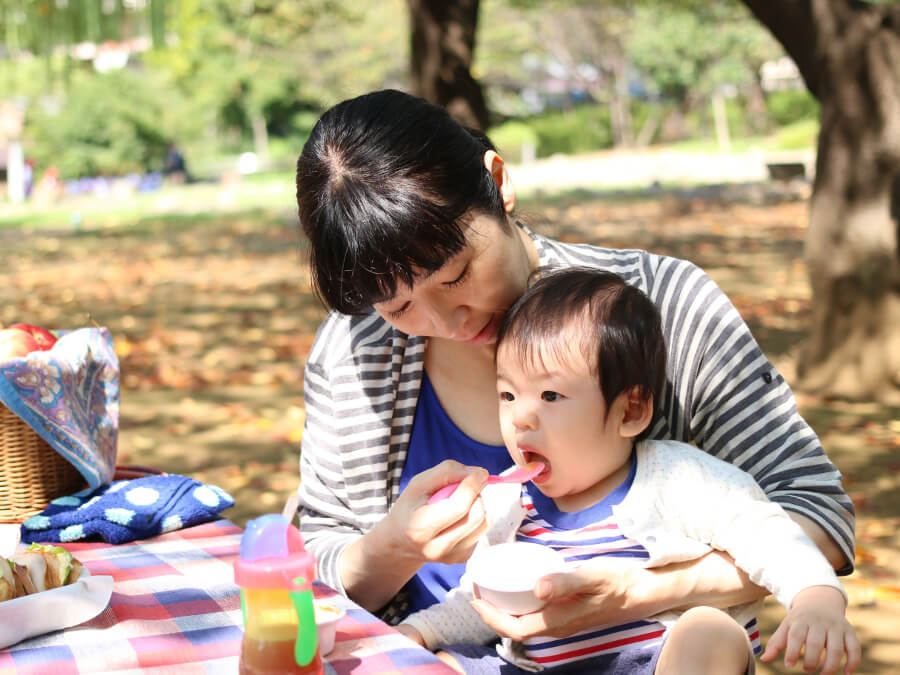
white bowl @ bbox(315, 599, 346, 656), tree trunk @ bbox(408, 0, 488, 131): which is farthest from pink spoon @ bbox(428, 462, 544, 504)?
tree trunk @ bbox(408, 0, 488, 131)

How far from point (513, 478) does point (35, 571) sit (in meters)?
0.78

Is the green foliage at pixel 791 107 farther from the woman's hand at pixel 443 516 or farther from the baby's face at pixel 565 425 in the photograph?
the woman's hand at pixel 443 516

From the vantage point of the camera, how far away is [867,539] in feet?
14.3

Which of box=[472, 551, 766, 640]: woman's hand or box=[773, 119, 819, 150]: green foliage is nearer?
box=[472, 551, 766, 640]: woman's hand

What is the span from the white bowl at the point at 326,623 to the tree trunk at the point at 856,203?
5413mm

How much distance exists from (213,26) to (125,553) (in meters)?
35.1

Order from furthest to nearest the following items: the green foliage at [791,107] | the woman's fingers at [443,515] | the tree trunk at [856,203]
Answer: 1. the green foliage at [791,107]
2. the tree trunk at [856,203]
3. the woman's fingers at [443,515]

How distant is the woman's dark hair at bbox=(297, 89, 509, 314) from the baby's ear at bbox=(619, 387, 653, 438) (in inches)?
16.1

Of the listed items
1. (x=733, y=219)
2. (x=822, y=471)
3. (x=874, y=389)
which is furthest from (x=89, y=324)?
(x=733, y=219)

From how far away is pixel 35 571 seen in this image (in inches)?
64.1

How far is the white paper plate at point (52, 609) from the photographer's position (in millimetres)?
1521

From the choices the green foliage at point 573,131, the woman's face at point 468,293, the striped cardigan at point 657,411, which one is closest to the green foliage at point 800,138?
the green foliage at point 573,131

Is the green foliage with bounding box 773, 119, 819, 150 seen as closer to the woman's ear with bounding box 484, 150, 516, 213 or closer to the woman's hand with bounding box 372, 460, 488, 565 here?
the woman's ear with bounding box 484, 150, 516, 213

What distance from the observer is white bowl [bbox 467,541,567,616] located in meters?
1.54
